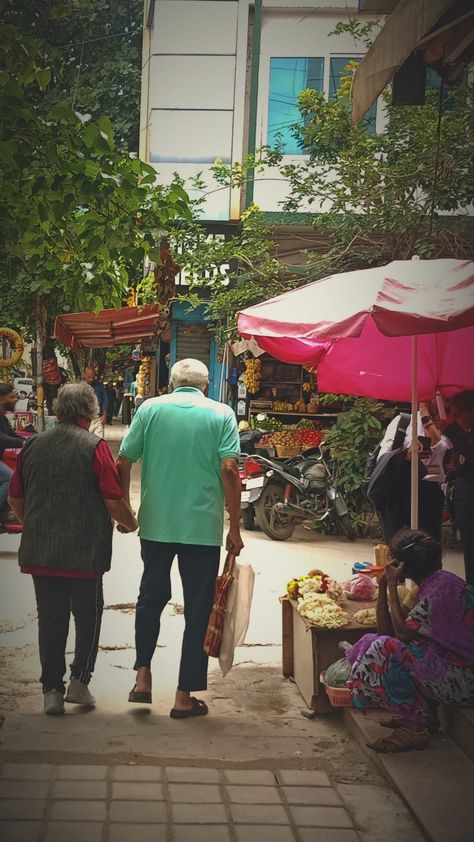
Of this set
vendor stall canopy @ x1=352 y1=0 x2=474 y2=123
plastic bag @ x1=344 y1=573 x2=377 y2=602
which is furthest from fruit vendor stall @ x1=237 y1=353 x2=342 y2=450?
vendor stall canopy @ x1=352 y1=0 x2=474 y2=123

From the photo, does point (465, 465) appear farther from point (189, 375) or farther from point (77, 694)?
point (77, 694)

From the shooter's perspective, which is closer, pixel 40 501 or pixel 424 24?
pixel 424 24

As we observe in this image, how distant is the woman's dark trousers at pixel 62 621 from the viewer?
4617 mm

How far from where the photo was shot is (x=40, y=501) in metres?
4.62

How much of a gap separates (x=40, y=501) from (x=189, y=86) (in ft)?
45.9

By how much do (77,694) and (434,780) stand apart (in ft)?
6.48

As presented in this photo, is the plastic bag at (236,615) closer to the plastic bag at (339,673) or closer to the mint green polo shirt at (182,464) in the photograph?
the mint green polo shirt at (182,464)

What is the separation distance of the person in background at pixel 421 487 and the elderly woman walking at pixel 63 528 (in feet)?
8.60

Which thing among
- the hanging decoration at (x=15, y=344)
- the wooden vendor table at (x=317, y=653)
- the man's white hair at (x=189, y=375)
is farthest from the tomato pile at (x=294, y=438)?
the man's white hair at (x=189, y=375)

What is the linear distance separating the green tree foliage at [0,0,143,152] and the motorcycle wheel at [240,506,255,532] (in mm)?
4979

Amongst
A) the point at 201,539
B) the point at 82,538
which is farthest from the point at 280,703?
the point at 82,538

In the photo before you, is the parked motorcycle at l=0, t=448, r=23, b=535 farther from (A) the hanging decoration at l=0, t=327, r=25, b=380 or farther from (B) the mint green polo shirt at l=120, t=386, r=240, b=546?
(A) the hanging decoration at l=0, t=327, r=25, b=380

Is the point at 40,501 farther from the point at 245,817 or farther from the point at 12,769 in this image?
the point at 245,817

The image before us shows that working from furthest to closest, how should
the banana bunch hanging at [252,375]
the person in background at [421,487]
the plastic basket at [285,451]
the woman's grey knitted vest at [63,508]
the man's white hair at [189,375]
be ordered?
the banana bunch hanging at [252,375], the plastic basket at [285,451], the person in background at [421,487], the man's white hair at [189,375], the woman's grey knitted vest at [63,508]
